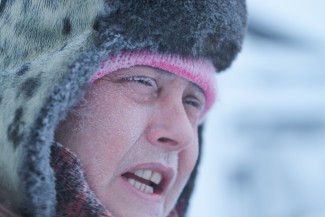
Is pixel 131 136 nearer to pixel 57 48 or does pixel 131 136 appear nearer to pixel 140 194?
pixel 140 194

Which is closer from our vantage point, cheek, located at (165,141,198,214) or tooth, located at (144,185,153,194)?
tooth, located at (144,185,153,194)

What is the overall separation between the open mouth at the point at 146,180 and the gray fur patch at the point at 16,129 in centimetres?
30

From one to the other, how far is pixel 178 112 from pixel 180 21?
226mm

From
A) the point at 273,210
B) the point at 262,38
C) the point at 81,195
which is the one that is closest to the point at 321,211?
the point at 273,210

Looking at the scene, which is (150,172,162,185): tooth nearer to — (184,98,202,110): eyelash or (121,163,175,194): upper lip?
(121,163,175,194): upper lip

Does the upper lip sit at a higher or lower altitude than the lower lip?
higher

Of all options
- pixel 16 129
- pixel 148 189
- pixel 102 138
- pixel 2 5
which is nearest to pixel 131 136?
pixel 102 138

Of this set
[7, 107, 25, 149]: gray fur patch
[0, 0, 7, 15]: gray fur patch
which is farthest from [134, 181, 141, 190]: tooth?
[0, 0, 7, 15]: gray fur patch

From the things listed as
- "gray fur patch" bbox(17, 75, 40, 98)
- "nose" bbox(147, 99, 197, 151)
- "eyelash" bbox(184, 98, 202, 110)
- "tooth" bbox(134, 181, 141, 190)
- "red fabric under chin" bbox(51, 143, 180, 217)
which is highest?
"eyelash" bbox(184, 98, 202, 110)

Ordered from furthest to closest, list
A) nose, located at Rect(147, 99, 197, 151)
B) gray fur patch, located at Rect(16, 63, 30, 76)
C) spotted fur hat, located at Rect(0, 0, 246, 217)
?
1. nose, located at Rect(147, 99, 197, 151)
2. gray fur patch, located at Rect(16, 63, 30, 76)
3. spotted fur hat, located at Rect(0, 0, 246, 217)

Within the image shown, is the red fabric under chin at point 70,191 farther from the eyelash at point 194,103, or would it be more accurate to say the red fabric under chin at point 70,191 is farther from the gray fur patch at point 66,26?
the eyelash at point 194,103

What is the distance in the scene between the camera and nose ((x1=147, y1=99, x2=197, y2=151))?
4.02ft

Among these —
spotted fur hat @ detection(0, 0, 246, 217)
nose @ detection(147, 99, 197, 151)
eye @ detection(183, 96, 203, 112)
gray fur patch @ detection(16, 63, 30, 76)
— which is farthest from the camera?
eye @ detection(183, 96, 203, 112)

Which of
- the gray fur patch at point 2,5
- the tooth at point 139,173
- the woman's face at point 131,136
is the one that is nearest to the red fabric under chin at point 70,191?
the woman's face at point 131,136
